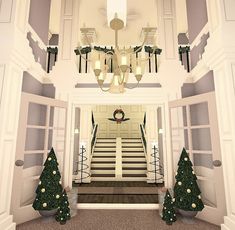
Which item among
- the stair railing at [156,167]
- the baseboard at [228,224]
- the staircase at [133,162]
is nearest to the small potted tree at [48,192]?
the baseboard at [228,224]

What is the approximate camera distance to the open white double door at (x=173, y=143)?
10.0ft

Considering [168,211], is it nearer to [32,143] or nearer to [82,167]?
[32,143]

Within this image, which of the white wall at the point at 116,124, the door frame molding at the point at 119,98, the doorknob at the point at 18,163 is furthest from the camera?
the white wall at the point at 116,124

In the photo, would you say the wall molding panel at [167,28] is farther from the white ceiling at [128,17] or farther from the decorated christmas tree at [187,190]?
the decorated christmas tree at [187,190]

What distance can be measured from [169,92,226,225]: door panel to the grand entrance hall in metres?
0.02

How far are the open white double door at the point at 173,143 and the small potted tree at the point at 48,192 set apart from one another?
28cm

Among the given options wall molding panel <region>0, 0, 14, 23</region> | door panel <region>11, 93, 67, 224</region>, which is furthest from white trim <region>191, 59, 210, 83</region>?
wall molding panel <region>0, 0, 14, 23</region>

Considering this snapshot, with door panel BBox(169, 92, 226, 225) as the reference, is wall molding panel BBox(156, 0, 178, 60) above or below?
above

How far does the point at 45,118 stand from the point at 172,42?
3.44m

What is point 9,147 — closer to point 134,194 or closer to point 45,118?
point 45,118

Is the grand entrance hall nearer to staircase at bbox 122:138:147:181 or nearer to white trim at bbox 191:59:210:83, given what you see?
white trim at bbox 191:59:210:83

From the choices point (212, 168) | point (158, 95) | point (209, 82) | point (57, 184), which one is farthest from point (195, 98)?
point (57, 184)

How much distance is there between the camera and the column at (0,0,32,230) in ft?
8.47

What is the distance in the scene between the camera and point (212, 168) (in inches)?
126
